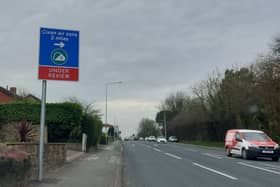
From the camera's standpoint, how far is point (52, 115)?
2761 cm

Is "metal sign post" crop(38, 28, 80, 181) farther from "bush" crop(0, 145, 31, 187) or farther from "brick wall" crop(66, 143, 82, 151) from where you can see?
"brick wall" crop(66, 143, 82, 151)

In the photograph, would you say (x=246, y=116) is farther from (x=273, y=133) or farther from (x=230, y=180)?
(x=230, y=180)

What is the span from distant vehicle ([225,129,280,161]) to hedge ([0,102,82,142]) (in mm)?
10788

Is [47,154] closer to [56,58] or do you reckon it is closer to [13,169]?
[56,58]

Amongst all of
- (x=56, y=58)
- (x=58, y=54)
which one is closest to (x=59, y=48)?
(x=58, y=54)

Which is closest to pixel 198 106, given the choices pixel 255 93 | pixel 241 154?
pixel 255 93

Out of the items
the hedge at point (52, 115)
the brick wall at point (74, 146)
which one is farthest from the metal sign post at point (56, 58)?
the brick wall at point (74, 146)

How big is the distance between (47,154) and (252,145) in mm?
13900

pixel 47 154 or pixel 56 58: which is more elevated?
pixel 56 58

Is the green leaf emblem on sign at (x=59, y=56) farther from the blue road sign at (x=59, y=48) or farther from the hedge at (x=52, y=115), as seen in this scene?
the hedge at (x=52, y=115)

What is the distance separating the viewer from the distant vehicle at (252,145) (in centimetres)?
2416

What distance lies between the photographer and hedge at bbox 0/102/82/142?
27562mm

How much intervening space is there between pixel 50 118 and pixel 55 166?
39.4 feet

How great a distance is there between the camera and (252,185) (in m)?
12.2
